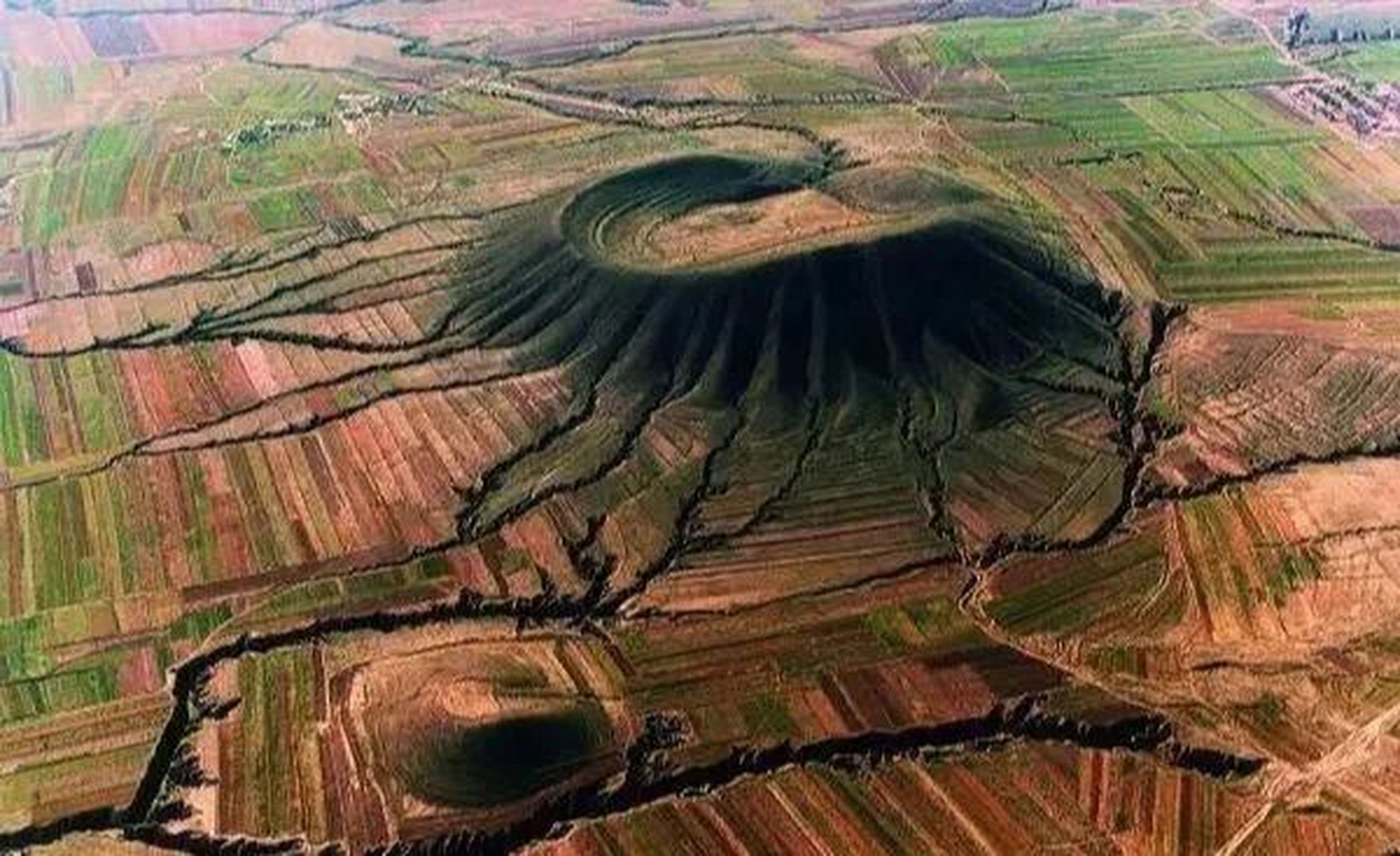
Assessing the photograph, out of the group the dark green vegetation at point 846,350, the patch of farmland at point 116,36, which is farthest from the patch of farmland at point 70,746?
the patch of farmland at point 116,36

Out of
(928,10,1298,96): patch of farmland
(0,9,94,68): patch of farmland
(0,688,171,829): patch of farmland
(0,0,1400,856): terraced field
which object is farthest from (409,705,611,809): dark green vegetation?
(0,9,94,68): patch of farmland

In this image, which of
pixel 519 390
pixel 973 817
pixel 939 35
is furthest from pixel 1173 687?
pixel 939 35

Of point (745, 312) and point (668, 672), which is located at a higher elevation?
point (745, 312)

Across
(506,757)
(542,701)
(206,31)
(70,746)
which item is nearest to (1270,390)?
(542,701)

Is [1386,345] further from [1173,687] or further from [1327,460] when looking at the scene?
[1173,687]

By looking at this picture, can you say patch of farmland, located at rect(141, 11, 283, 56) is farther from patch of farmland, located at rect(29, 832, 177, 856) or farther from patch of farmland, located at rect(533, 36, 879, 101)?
patch of farmland, located at rect(29, 832, 177, 856)

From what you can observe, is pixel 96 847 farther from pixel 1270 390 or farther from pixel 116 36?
pixel 116 36

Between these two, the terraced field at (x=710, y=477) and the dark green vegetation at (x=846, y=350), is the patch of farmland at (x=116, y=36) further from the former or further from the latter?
the dark green vegetation at (x=846, y=350)

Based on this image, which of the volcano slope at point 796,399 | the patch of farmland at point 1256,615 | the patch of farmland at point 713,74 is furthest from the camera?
the patch of farmland at point 713,74
